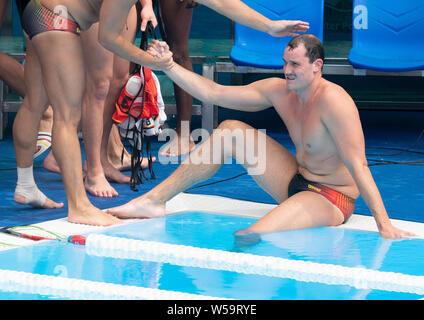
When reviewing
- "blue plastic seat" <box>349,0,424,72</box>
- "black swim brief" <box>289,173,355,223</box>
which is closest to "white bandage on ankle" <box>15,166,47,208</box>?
"black swim brief" <box>289,173,355,223</box>

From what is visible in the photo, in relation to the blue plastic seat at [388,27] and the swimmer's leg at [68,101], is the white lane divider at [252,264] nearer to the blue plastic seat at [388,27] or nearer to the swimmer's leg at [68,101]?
the swimmer's leg at [68,101]

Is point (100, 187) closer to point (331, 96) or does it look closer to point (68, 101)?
point (68, 101)

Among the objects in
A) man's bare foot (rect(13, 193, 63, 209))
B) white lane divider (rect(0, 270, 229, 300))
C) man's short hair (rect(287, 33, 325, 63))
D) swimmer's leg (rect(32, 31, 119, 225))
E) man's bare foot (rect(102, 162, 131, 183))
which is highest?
man's short hair (rect(287, 33, 325, 63))

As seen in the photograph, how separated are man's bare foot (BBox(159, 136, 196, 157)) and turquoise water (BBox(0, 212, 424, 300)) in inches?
63.4

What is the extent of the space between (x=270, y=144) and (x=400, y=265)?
38.9 inches

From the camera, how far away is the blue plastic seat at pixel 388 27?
625 centimetres

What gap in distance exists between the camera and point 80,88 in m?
3.65

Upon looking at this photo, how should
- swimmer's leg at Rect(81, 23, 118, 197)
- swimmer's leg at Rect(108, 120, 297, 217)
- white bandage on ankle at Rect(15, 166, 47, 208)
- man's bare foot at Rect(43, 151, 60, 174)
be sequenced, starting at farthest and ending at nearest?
man's bare foot at Rect(43, 151, 60, 174)
swimmer's leg at Rect(81, 23, 118, 197)
white bandage on ankle at Rect(15, 166, 47, 208)
swimmer's leg at Rect(108, 120, 297, 217)

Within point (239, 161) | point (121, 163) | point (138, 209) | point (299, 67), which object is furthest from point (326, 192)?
point (121, 163)

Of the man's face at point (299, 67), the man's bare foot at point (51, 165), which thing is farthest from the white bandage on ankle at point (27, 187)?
the man's face at point (299, 67)

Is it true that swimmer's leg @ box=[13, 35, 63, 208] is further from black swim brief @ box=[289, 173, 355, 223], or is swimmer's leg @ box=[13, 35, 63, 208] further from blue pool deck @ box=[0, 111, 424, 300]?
black swim brief @ box=[289, 173, 355, 223]

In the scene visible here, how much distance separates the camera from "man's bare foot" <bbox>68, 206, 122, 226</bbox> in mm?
3725

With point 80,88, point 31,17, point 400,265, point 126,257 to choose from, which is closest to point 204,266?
point 126,257

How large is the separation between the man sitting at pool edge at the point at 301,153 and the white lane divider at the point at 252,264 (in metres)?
0.46
